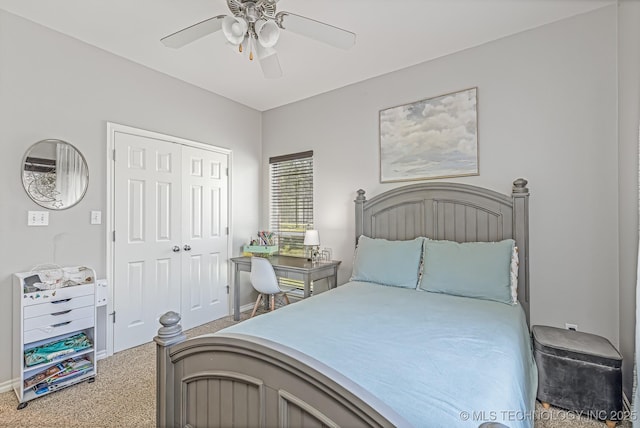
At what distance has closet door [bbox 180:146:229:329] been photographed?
11.3 ft

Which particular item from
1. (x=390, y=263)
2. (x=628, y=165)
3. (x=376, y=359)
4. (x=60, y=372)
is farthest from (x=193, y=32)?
(x=628, y=165)

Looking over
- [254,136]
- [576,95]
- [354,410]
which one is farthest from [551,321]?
[254,136]

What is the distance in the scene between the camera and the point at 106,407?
2039 millimetres

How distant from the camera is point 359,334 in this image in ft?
5.14

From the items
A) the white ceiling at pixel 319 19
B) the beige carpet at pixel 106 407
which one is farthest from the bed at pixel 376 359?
the white ceiling at pixel 319 19

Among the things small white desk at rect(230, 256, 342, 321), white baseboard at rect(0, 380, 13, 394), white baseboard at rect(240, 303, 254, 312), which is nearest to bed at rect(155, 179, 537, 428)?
small white desk at rect(230, 256, 342, 321)

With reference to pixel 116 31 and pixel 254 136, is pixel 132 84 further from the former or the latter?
pixel 254 136

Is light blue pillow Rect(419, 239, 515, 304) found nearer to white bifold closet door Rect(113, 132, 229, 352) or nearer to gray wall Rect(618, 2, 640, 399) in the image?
gray wall Rect(618, 2, 640, 399)

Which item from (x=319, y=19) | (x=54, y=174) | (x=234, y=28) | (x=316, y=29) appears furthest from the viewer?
(x=54, y=174)

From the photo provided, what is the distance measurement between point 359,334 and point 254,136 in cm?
340

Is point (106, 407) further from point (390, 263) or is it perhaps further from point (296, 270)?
point (390, 263)

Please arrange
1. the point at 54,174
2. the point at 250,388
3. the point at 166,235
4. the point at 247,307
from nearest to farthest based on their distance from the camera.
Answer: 1. the point at 250,388
2. the point at 54,174
3. the point at 166,235
4. the point at 247,307

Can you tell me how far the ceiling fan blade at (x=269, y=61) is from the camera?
6.76 feet

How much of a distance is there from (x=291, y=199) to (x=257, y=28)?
2.43 m
